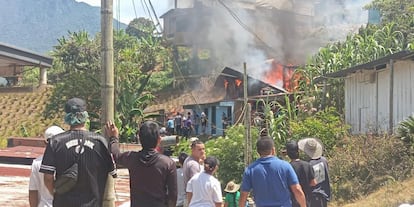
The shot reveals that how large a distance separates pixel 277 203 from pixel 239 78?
25.6 metres

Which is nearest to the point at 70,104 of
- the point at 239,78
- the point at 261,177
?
the point at 261,177

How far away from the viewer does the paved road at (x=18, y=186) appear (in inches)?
414

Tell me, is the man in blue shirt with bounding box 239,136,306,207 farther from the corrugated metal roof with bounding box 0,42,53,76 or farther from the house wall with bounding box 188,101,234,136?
the house wall with bounding box 188,101,234,136

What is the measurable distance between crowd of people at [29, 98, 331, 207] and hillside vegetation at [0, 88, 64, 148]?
81.2 ft

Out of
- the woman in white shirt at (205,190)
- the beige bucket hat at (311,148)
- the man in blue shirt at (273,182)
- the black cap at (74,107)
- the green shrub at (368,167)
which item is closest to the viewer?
the black cap at (74,107)

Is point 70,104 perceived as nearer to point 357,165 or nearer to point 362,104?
point 357,165

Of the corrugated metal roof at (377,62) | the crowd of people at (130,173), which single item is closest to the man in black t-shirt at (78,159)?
the crowd of people at (130,173)

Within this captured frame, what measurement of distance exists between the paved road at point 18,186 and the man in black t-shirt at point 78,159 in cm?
621

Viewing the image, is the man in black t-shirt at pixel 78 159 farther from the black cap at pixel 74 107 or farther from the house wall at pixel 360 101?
the house wall at pixel 360 101

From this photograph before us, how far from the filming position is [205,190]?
5.50 meters

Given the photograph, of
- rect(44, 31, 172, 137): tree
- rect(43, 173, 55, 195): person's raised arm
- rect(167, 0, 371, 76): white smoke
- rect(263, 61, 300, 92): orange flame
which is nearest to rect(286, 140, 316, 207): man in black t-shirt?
rect(43, 173, 55, 195): person's raised arm

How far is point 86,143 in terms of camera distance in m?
4.13

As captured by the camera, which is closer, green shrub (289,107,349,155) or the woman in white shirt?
the woman in white shirt

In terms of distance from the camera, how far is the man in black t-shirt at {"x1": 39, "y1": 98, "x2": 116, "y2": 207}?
13.4 feet
